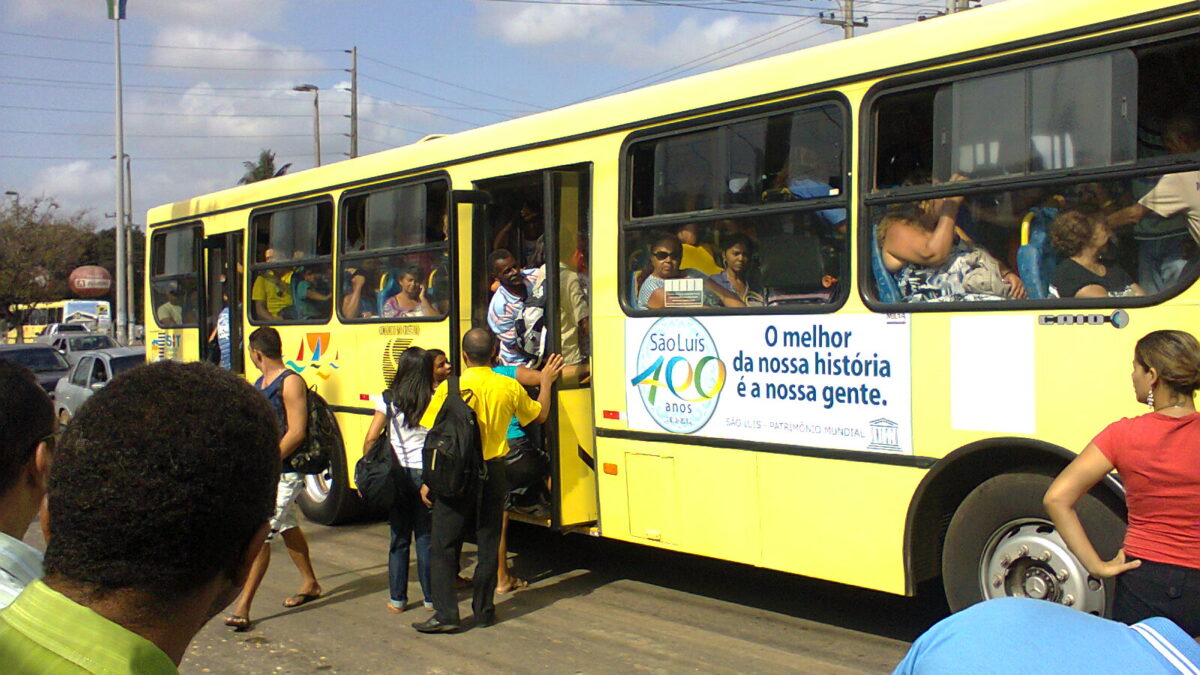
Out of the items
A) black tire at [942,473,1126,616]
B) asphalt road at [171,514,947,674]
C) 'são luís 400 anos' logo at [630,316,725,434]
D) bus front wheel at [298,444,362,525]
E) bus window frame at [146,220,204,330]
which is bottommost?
asphalt road at [171,514,947,674]

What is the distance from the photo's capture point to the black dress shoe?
6.28 meters

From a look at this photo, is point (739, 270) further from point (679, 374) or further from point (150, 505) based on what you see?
point (150, 505)

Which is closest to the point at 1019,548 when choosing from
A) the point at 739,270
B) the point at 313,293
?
the point at 739,270

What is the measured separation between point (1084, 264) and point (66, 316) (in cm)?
6262

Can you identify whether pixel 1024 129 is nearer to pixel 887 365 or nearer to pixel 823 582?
pixel 887 365

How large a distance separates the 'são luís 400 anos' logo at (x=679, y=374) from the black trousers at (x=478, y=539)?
101 centimetres

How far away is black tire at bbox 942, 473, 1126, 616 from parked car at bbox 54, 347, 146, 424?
13.3 m

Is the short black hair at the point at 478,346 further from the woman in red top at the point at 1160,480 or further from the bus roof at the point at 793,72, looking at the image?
the woman in red top at the point at 1160,480

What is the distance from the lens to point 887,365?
526 centimetres

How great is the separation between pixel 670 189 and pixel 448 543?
2415mm

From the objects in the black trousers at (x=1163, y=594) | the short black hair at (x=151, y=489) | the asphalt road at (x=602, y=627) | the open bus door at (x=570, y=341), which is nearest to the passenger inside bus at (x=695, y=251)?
the open bus door at (x=570, y=341)

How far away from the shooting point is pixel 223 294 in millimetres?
11508

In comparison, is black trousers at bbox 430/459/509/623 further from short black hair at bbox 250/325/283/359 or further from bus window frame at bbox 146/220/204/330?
bus window frame at bbox 146/220/204/330

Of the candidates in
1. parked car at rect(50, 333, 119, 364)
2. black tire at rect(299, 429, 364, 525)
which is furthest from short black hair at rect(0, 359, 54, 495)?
parked car at rect(50, 333, 119, 364)
